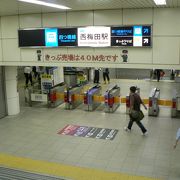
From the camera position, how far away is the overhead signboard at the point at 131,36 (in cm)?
750

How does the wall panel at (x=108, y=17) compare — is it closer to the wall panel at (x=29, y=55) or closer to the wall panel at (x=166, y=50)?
the wall panel at (x=166, y=50)

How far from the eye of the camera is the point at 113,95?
11867 millimetres

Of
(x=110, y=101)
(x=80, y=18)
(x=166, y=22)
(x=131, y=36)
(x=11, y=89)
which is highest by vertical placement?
(x=80, y=18)

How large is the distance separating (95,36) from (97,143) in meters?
3.18

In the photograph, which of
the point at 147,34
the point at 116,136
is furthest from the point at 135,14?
the point at 116,136

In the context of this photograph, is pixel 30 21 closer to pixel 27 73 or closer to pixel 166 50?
pixel 166 50

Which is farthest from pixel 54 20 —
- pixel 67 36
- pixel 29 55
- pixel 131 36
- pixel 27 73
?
pixel 27 73

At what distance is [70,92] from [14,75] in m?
2.59

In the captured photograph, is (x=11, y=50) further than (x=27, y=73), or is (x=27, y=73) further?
(x=27, y=73)

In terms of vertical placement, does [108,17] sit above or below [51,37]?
above

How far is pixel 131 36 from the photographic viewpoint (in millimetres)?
7625

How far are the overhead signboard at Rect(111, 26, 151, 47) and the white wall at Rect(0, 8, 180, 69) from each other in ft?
0.43

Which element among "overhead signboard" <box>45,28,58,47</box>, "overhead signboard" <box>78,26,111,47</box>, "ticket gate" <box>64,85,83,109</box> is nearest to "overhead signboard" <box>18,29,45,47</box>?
"overhead signboard" <box>45,28,58,47</box>

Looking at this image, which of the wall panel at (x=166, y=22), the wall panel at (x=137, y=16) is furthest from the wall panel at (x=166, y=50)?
the wall panel at (x=137, y=16)
